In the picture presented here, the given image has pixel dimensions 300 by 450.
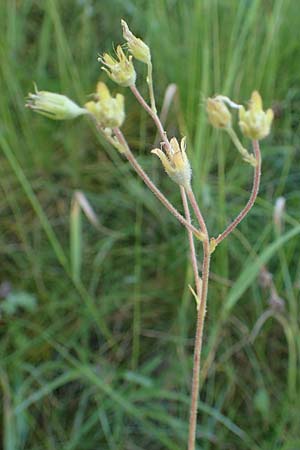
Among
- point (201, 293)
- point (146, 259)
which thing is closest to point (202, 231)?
point (201, 293)

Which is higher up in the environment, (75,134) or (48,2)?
(48,2)

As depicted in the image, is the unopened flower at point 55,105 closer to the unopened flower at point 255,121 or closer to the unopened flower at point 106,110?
the unopened flower at point 106,110

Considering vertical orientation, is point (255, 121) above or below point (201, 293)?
above

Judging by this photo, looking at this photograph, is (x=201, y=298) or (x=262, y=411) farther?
(x=262, y=411)

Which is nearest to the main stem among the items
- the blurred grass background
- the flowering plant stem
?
the flowering plant stem

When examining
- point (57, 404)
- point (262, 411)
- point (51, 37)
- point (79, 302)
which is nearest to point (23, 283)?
point (79, 302)

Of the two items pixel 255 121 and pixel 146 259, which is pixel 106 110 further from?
pixel 146 259

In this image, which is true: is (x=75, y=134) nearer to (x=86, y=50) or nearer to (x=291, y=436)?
(x=86, y=50)

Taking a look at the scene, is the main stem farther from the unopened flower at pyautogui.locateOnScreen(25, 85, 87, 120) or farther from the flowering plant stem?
the unopened flower at pyautogui.locateOnScreen(25, 85, 87, 120)
